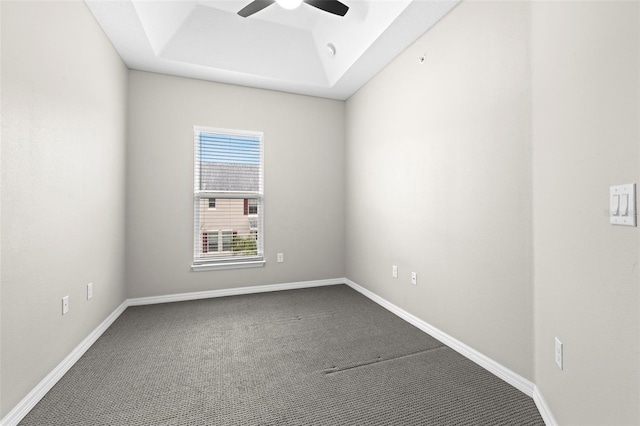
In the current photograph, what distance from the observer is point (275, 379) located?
1.88m

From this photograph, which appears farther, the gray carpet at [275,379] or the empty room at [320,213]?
the gray carpet at [275,379]

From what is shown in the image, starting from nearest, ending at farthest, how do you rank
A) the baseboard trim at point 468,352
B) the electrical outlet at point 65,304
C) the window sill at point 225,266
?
the baseboard trim at point 468,352 < the electrical outlet at point 65,304 < the window sill at point 225,266

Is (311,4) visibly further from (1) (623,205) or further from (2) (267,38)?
(1) (623,205)

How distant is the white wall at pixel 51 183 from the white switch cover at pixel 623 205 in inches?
104

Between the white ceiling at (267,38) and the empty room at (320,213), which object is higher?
the white ceiling at (267,38)

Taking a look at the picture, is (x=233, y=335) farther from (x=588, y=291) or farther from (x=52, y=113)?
(x=588, y=291)

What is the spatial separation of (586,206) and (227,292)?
11.7 ft

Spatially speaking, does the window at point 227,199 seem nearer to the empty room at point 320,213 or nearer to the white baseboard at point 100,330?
the empty room at point 320,213

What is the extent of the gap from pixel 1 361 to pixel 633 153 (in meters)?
2.78

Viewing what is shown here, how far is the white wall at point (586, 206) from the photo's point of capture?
0.97m

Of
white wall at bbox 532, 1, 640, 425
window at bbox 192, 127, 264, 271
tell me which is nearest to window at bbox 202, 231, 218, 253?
window at bbox 192, 127, 264, 271

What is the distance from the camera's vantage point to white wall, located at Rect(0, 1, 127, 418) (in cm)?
148

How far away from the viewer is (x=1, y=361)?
1397mm

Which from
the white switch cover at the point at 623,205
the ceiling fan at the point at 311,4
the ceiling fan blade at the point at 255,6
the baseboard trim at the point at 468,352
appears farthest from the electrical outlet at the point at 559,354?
the ceiling fan blade at the point at 255,6
